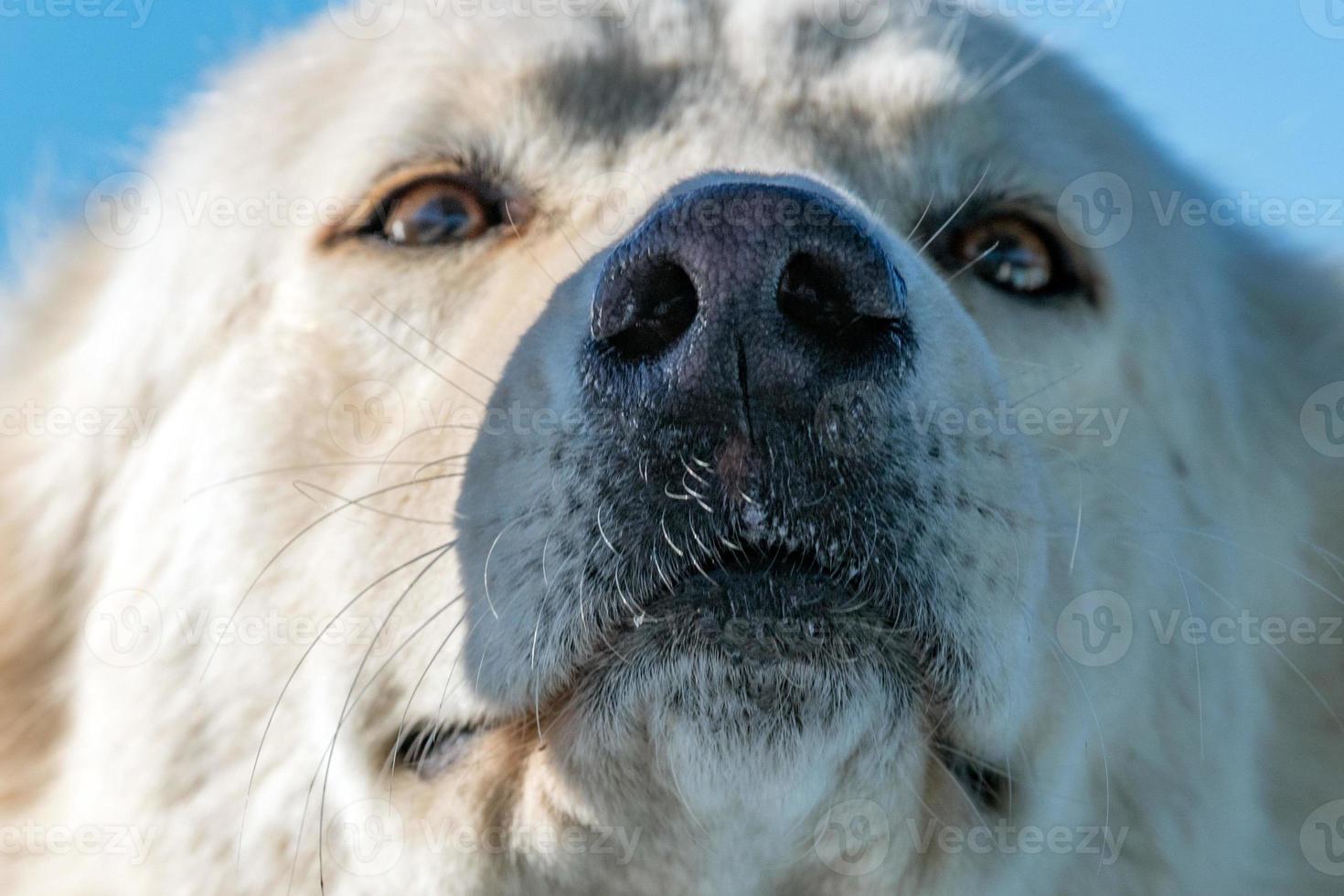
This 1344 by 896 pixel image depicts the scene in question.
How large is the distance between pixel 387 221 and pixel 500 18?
1.70 feet

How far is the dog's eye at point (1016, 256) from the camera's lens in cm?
288

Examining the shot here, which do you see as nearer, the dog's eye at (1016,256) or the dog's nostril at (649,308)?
the dog's nostril at (649,308)

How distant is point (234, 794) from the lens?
8.51 ft

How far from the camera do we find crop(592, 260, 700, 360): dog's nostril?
75.7 inches

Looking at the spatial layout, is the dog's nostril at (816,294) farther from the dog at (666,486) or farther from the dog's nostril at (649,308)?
the dog's nostril at (649,308)

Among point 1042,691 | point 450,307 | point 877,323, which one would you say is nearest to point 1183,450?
point 1042,691

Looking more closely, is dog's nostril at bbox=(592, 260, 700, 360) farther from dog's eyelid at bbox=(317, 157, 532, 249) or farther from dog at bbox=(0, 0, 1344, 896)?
dog's eyelid at bbox=(317, 157, 532, 249)

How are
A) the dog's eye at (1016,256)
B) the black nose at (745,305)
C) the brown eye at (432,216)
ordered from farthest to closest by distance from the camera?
the dog's eye at (1016,256), the brown eye at (432,216), the black nose at (745,305)

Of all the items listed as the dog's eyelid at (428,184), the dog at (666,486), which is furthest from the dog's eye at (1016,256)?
the dog's eyelid at (428,184)

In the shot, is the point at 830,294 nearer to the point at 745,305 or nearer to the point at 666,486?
the point at 745,305

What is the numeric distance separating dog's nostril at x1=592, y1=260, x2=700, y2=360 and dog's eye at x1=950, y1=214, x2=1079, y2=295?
3.75 feet

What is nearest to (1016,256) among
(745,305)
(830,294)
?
(830,294)

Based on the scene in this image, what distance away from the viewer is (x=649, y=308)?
1945mm

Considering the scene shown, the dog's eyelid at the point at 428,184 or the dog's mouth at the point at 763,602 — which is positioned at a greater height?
the dog's eyelid at the point at 428,184
